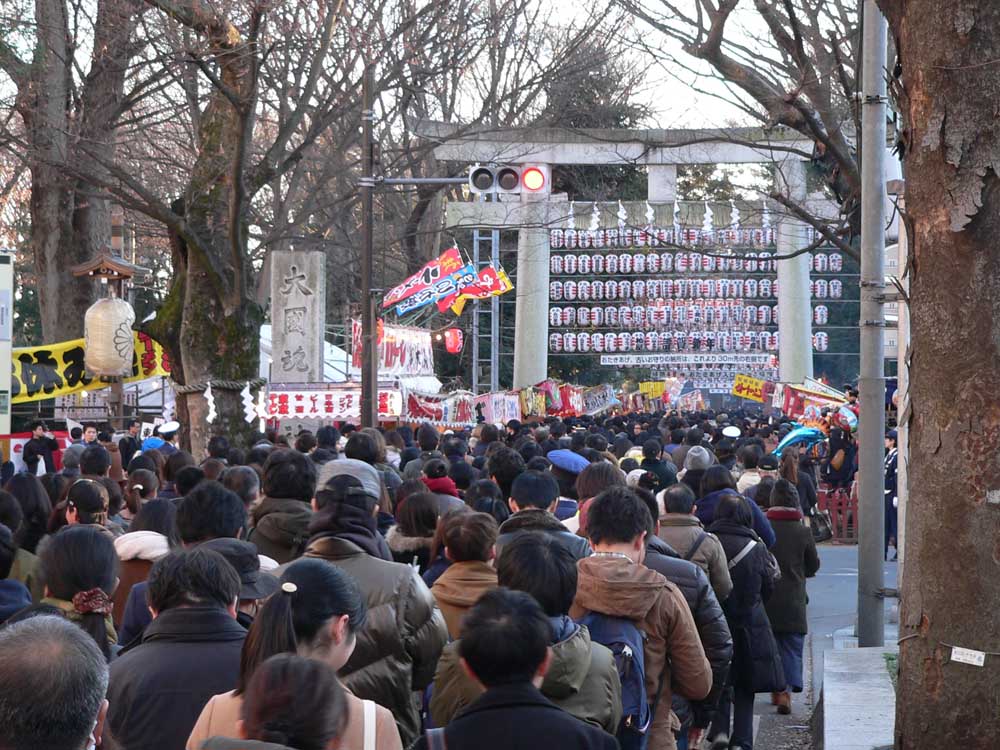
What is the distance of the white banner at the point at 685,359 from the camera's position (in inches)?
1704

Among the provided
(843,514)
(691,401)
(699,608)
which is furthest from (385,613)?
(691,401)

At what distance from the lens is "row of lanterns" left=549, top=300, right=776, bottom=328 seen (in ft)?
135

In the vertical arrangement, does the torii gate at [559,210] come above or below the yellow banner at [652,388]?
above

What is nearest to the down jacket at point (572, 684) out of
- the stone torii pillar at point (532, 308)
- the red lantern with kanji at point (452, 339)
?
the red lantern with kanji at point (452, 339)

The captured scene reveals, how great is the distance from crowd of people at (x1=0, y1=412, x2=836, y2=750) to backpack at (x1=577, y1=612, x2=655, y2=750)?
0.03 feet

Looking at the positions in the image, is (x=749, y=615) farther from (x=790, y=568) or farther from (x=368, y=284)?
(x=368, y=284)

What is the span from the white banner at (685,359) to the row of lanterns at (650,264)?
2.89 meters

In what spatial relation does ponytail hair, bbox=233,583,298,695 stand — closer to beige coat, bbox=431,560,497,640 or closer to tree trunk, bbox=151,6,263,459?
beige coat, bbox=431,560,497,640

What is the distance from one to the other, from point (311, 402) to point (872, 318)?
347 inches

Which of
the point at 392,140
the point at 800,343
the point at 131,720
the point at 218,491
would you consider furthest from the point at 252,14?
the point at 800,343

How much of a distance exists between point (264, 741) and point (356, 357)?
16409mm

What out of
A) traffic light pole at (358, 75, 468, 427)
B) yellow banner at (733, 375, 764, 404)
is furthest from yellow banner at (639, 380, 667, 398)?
traffic light pole at (358, 75, 468, 427)

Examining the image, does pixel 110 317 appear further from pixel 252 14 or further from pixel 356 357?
pixel 252 14

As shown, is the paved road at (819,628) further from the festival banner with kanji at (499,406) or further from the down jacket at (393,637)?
the festival banner with kanji at (499,406)
